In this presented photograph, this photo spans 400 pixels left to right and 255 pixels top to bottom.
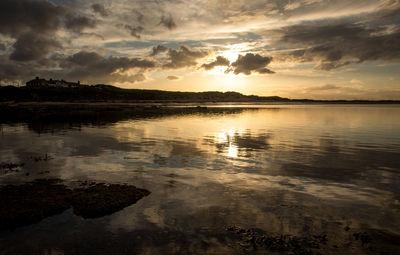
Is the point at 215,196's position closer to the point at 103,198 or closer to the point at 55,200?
the point at 103,198

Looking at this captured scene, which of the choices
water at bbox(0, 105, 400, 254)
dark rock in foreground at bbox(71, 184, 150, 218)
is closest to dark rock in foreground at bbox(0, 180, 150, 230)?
dark rock in foreground at bbox(71, 184, 150, 218)

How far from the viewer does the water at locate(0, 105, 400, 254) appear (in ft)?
31.9

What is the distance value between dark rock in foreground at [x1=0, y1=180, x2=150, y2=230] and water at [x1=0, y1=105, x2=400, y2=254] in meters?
0.54

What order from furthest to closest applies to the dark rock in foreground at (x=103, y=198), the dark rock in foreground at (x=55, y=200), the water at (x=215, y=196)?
the dark rock in foreground at (x=103, y=198)
the dark rock in foreground at (x=55, y=200)
the water at (x=215, y=196)

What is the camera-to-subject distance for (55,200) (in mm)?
12852

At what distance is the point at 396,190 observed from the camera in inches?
Answer: 600

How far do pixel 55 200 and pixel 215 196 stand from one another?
8.35 meters

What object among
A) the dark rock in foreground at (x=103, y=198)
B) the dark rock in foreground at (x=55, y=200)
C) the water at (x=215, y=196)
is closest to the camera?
the water at (x=215, y=196)

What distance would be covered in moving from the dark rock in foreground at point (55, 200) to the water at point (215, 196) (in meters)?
0.54

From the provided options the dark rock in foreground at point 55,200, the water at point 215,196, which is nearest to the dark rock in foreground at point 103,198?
the dark rock in foreground at point 55,200

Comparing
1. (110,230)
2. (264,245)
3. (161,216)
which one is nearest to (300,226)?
(264,245)

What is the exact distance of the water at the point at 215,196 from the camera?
973 centimetres

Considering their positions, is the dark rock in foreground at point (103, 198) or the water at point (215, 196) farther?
the dark rock in foreground at point (103, 198)

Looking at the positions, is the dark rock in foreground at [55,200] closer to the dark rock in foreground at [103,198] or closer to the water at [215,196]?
the dark rock in foreground at [103,198]
